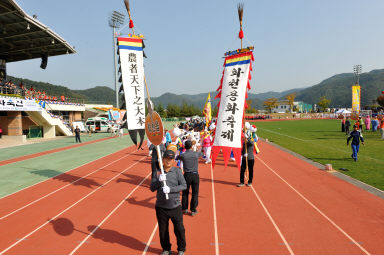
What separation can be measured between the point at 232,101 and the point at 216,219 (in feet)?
10.5

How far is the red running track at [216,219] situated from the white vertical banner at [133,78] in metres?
2.51

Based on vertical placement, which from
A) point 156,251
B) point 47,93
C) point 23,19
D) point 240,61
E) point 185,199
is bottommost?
point 156,251

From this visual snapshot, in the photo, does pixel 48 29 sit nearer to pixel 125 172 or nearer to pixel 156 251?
pixel 125 172

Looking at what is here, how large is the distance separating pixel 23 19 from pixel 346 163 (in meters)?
25.1

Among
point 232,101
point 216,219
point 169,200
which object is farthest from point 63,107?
point 169,200

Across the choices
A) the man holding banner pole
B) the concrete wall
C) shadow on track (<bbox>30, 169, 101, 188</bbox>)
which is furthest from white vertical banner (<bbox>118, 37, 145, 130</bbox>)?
the concrete wall

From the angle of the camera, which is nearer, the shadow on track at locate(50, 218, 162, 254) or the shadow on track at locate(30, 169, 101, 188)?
the shadow on track at locate(50, 218, 162, 254)

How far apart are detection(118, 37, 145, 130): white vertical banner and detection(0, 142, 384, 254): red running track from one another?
2508 millimetres

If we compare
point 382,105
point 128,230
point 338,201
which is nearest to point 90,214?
point 128,230

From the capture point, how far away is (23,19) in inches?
758

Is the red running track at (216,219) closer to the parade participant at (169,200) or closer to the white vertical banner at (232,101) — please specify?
the parade participant at (169,200)

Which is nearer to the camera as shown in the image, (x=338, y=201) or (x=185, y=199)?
(x=185, y=199)

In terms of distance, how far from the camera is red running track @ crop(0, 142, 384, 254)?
445 centimetres

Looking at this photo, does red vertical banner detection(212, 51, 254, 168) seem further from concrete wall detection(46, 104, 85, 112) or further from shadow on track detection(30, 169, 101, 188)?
concrete wall detection(46, 104, 85, 112)
